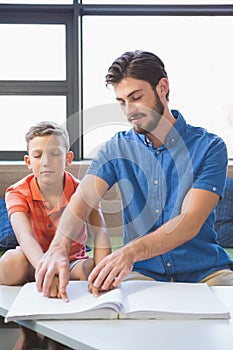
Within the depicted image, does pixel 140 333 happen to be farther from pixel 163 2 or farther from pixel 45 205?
pixel 163 2

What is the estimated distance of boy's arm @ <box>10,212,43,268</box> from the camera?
1571 mm

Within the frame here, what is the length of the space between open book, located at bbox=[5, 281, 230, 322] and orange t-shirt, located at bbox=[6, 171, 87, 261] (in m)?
0.50

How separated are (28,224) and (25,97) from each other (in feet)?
6.57

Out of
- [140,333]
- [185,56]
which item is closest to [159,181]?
[140,333]

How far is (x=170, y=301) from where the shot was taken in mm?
1233

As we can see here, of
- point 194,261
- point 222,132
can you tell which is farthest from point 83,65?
point 194,261

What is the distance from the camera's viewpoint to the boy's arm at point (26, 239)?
61.9 inches

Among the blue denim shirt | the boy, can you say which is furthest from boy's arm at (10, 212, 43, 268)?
the blue denim shirt

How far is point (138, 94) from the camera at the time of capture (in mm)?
1631

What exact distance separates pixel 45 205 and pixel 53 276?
2.09 feet

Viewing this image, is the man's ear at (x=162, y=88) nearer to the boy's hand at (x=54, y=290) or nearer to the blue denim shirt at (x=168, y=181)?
the blue denim shirt at (x=168, y=181)

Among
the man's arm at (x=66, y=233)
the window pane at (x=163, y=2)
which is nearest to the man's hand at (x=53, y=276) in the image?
the man's arm at (x=66, y=233)

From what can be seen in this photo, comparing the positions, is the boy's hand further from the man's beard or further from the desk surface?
the man's beard

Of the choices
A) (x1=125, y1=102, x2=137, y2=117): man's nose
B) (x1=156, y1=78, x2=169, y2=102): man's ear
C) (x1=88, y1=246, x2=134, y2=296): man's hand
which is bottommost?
(x1=88, y1=246, x2=134, y2=296): man's hand
